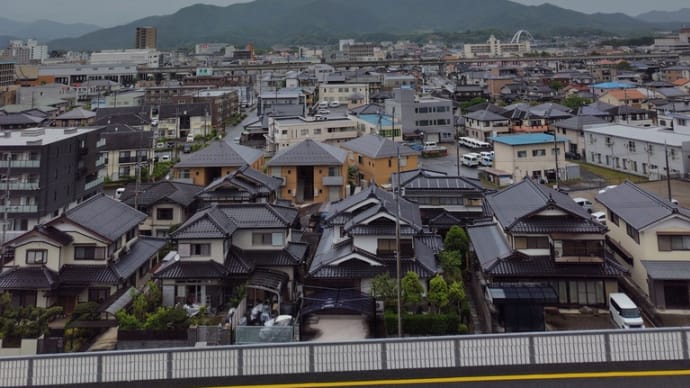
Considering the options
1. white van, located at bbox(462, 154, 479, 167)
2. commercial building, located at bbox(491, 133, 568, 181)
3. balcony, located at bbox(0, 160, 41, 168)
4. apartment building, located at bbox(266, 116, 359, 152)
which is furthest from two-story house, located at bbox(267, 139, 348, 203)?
white van, located at bbox(462, 154, 479, 167)

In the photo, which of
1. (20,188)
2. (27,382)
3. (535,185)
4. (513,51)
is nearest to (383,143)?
(535,185)

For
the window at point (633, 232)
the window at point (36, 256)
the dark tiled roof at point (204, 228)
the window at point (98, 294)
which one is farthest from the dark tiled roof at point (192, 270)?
the window at point (633, 232)

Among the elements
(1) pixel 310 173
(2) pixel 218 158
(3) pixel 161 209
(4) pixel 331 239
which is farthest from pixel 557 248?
(2) pixel 218 158

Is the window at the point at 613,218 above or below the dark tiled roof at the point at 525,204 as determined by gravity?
below

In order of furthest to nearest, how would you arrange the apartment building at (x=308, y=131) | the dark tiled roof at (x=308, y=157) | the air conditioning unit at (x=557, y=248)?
the apartment building at (x=308, y=131), the dark tiled roof at (x=308, y=157), the air conditioning unit at (x=557, y=248)

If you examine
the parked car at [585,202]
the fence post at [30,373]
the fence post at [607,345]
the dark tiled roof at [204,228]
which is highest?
the fence post at [607,345]

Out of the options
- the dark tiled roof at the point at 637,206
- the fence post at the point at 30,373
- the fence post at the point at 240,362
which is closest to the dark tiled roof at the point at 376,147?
the dark tiled roof at the point at 637,206

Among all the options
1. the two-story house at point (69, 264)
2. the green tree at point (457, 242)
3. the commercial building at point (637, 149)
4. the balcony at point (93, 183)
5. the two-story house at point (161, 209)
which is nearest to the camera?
the two-story house at point (69, 264)

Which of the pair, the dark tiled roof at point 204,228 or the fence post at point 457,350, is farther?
the dark tiled roof at point 204,228

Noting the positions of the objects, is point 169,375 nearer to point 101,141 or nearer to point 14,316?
point 14,316

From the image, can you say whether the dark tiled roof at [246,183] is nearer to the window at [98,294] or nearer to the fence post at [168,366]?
the window at [98,294]
